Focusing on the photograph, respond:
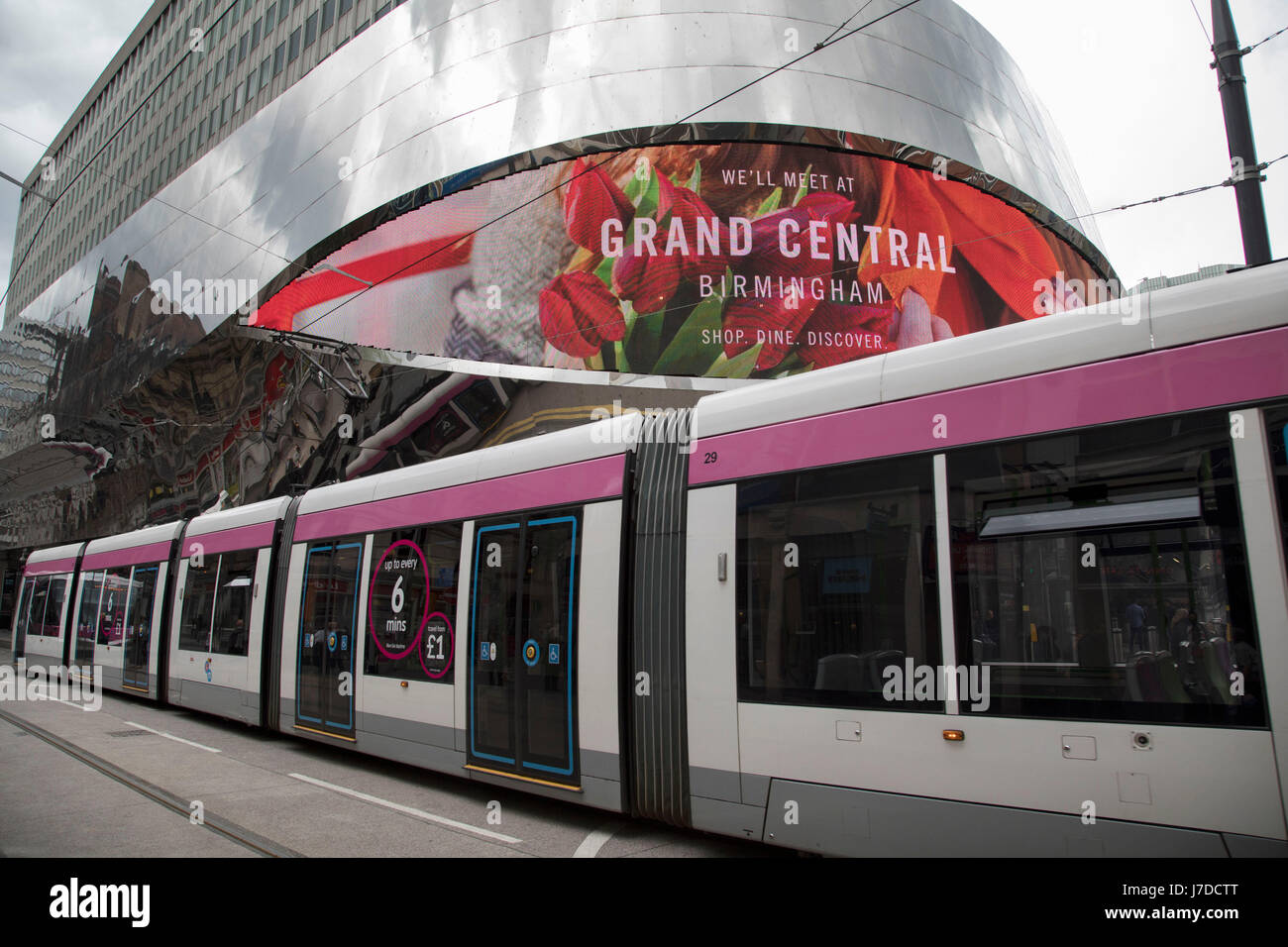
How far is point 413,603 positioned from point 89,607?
13.7 meters

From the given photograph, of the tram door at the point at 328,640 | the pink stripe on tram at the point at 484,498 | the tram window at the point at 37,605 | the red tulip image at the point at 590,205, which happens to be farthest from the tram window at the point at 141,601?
the red tulip image at the point at 590,205

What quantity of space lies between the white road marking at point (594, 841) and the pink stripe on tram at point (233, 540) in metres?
7.17

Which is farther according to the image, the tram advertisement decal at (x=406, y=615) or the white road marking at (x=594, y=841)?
the tram advertisement decal at (x=406, y=615)

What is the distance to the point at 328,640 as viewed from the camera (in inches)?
401

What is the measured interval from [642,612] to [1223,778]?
378 centimetres

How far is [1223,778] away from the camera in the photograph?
3.87 metres

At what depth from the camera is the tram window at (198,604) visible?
522 inches

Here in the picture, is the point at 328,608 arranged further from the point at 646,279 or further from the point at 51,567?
the point at 51,567

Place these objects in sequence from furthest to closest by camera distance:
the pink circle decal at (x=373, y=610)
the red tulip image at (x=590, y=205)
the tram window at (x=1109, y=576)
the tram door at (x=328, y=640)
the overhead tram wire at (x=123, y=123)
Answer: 1. the overhead tram wire at (x=123, y=123)
2. the red tulip image at (x=590, y=205)
3. the tram door at (x=328, y=640)
4. the pink circle decal at (x=373, y=610)
5. the tram window at (x=1109, y=576)

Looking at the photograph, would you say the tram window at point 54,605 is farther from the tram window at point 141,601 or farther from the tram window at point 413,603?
the tram window at point 413,603

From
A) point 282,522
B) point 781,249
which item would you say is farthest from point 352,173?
point 282,522

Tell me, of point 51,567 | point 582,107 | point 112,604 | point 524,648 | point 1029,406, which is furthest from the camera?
point 582,107

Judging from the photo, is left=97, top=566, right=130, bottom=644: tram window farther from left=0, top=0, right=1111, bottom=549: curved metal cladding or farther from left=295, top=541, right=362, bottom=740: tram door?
left=0, top=0, right=1111, bottom=549: curved metal cladding

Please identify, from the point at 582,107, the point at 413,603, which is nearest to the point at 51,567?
the point at 413,603
